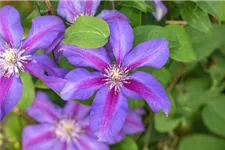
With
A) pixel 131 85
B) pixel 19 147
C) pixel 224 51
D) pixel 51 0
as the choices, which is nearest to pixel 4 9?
pixel 51 0

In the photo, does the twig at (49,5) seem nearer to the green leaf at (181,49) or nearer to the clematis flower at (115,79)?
the clematis flower at (115,79)

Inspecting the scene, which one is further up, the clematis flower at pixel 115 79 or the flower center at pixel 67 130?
the clematis flower at pixel 115 79

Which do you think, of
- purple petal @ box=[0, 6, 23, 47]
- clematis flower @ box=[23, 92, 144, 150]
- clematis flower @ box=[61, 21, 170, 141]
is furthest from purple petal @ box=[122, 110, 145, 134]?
purple petal @ box=[0, 6, 23, 47]

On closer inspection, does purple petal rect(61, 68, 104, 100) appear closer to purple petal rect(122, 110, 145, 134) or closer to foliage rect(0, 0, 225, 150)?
foliage rect(0, 0, 225, 150)

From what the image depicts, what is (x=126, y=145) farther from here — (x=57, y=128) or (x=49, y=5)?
(x=49, y=5)

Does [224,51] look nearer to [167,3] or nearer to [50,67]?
[167,3]

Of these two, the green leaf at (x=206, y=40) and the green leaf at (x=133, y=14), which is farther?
the green leaf at (x=206, y=40)

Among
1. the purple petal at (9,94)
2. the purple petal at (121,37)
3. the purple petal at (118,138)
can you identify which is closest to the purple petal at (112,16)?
the purple petal at (121,37)

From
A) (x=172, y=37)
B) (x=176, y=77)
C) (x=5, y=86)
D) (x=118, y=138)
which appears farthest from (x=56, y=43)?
(x=176, y=77)
